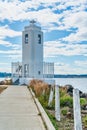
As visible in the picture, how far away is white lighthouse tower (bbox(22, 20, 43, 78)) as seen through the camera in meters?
43.1

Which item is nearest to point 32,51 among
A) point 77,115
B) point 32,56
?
point 32,56

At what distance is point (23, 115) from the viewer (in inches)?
471

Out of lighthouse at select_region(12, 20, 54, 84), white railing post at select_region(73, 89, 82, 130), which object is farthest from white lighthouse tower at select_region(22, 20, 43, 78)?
white railing post at select_region(73, 89, 82, 130)

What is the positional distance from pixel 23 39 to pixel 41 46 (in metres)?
2.55

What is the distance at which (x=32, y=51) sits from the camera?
4300 cm

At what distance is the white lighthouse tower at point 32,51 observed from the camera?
1697 inches

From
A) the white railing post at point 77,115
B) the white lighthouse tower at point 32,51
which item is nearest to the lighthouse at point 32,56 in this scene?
the white lighthouse tower at point 32,51

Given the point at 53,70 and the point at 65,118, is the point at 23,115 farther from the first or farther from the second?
the point at 53,70

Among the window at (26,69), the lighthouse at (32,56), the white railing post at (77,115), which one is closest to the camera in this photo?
the white railing post at (77,115)

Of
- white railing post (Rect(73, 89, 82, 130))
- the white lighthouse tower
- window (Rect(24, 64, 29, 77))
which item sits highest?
the white lighthouse tower

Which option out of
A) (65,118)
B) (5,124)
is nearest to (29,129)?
(5,124)

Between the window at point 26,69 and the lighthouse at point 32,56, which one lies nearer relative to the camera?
the lighthouse at point 32,56

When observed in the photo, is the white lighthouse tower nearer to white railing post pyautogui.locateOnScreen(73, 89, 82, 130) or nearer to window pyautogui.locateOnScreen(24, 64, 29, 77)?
window pyautogui.locateOnScreen(24, 64, 29, 77)

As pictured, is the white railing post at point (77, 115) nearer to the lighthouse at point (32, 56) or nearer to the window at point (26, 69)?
the lighthouse at point (32, 56)
